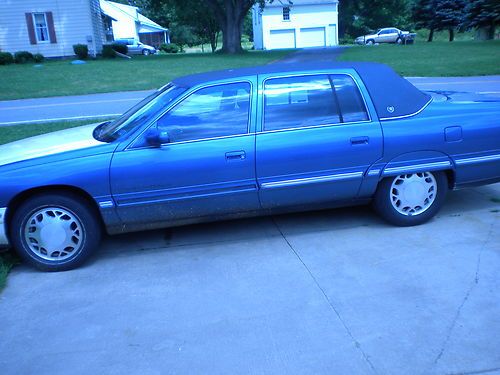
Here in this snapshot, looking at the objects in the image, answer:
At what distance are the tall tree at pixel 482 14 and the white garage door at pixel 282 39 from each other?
2055 centimetres

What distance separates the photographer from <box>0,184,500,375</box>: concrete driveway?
10.1 ft

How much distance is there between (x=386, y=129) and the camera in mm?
4691

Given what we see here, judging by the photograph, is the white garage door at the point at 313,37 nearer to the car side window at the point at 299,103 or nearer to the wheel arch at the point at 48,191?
the car side window at the point at 299,103

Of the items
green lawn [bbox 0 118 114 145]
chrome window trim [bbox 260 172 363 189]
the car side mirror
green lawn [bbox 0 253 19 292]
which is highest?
the car side mirror

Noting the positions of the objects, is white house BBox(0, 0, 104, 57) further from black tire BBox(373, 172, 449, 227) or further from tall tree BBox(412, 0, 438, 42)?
black tire BBox(373, 172, 449, 227)

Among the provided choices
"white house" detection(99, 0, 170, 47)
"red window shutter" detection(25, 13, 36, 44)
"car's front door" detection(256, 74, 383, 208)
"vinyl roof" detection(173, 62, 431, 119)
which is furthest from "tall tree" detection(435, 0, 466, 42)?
"car's front door" detection(256, 74, 383, 208)

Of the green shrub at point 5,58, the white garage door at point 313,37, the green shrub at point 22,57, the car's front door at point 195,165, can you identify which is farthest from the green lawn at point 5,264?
the white garage door at point 313,37

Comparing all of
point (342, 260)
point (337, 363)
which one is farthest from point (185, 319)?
point (342, 260)

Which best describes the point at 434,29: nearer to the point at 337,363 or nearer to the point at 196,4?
the point at 196,4

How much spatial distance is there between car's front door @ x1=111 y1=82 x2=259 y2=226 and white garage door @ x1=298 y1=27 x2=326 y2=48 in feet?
178

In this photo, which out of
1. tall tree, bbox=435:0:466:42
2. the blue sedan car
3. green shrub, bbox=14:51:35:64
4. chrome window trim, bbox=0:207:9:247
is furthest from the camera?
tall tree, bbox=435:0:466:42

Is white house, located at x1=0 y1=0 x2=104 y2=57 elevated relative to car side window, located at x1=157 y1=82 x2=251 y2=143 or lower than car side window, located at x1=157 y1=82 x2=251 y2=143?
elevated

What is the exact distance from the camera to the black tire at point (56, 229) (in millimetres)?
4215

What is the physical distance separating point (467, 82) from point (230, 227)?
12749mm
